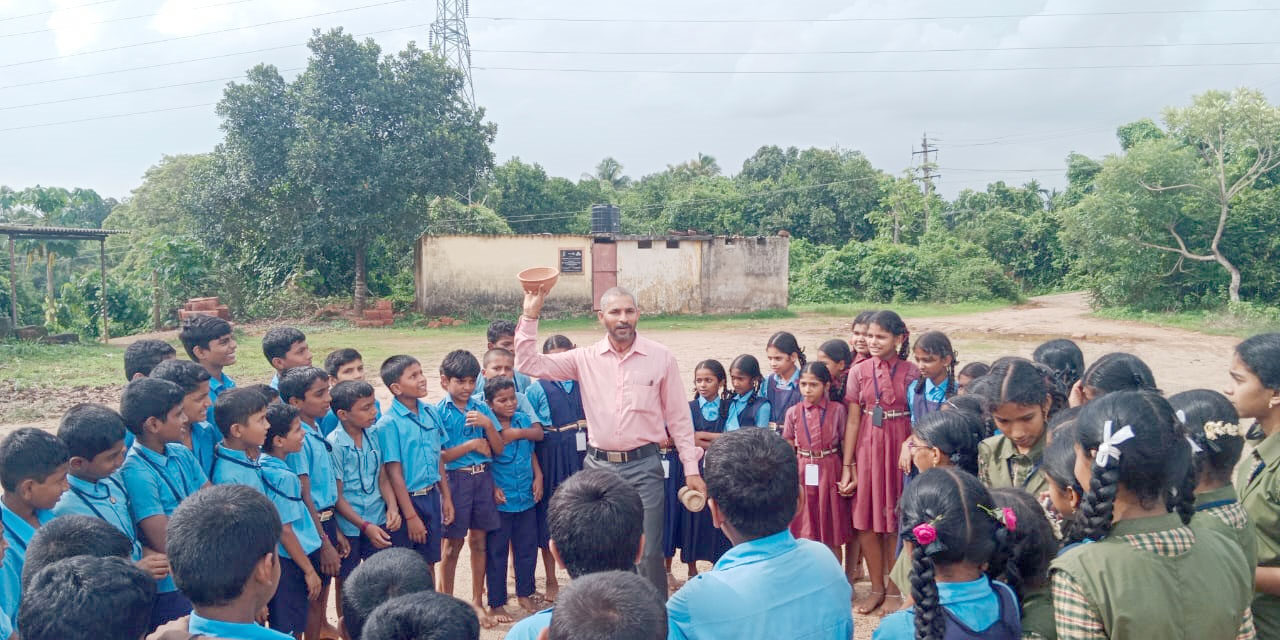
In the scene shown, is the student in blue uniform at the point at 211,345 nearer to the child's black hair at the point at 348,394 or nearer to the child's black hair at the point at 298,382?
→ the child's black hair at the point at 298,382

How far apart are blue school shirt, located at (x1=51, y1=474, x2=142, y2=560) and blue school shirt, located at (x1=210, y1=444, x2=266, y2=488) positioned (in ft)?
1.21

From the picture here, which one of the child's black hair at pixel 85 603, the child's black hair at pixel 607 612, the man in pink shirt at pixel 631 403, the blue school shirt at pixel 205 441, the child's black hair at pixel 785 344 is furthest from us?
→ the child's black hair at pixel 785 344

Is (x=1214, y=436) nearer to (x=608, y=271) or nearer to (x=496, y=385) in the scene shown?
(x=496, y=385)

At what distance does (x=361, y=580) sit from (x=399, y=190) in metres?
18.1

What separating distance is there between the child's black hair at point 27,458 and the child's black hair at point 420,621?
150 centimetres

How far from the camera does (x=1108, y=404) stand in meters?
2.01

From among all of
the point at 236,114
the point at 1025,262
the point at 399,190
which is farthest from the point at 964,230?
the point at 236,114

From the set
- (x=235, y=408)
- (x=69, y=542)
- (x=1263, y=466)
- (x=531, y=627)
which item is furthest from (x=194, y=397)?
(x=1263, y=466)

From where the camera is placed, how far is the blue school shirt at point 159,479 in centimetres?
301

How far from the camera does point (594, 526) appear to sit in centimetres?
213

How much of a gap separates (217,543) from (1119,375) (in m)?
3.26

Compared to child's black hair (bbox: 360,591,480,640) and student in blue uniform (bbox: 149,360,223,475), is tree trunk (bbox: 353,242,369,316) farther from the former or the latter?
child's black hair (bbox: 360,591,480,640)

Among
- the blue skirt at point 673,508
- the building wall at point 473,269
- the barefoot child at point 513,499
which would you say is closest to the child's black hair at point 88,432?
the barefoot child at point 513,499

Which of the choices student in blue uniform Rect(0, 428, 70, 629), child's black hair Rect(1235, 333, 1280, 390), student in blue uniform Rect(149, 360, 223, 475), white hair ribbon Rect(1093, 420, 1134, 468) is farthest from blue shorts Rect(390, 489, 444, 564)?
child's black hair Rect(1235, 333, 1280, 390)
